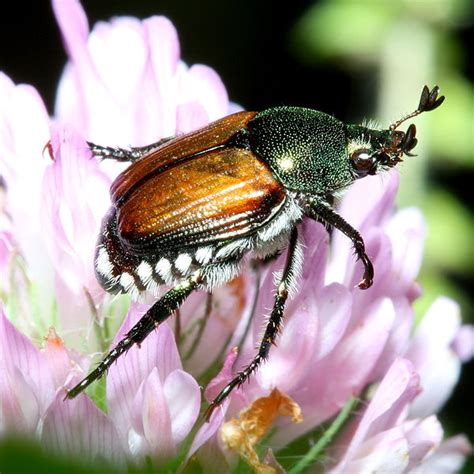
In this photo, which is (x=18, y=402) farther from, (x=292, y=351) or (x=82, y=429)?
(x=292, y=351)

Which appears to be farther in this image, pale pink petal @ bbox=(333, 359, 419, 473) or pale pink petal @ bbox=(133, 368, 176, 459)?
pale pink petal @ bbox=(333, 359, 419, 473)

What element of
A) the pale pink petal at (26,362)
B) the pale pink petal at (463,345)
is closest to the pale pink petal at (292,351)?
the pale pink petal at (26,362)

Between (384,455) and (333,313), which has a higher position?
(333,313)

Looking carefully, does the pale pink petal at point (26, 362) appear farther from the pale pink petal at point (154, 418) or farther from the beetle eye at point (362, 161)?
the beetle eye at point (362, 161)

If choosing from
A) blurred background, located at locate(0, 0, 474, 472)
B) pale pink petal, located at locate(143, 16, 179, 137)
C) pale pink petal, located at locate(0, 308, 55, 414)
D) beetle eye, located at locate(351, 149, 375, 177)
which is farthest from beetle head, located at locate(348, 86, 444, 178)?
blurred background, located at locate(0, 0, 474, 472)

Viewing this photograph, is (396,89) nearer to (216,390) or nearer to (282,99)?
(282,99)

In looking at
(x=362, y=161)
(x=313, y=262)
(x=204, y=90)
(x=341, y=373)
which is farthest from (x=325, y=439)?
(x=204, y=90)

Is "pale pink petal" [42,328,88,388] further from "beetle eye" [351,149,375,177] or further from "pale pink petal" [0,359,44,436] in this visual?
"beetle eye" [351,149,375,177]
